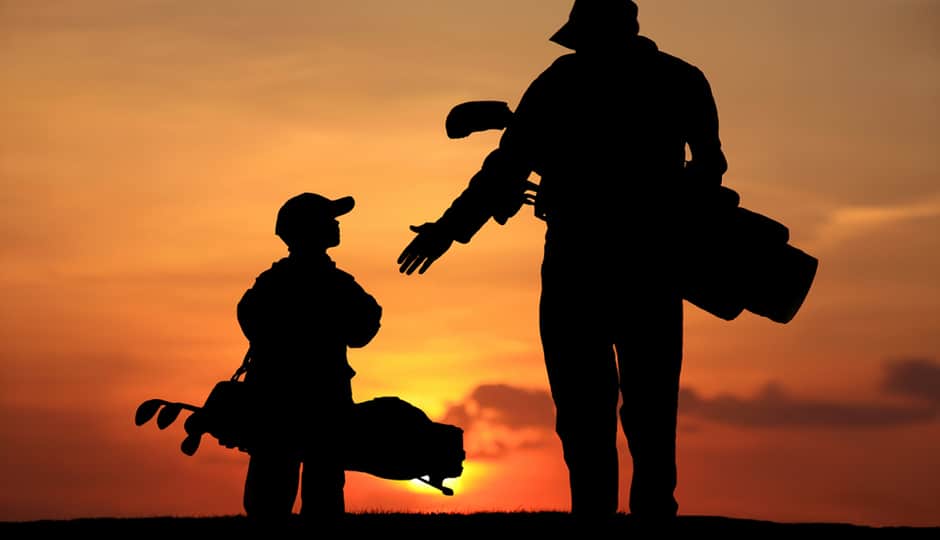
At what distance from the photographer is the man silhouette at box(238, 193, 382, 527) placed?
10.2 metres

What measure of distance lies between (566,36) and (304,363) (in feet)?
9.21

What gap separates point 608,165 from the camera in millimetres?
9281

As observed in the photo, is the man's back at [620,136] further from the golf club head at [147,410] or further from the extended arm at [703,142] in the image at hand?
the golf club head at [147,410]

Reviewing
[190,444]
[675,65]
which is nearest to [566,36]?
[675,65]

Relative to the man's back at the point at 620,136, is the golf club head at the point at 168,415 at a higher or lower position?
lower

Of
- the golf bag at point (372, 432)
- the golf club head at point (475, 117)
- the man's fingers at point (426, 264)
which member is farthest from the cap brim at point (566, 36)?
the golf bag at point (372, 432)

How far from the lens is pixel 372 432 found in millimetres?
10453

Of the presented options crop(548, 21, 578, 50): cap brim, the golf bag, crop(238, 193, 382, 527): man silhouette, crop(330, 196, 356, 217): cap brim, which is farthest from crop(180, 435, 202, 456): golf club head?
crop(548, 21, 578, 50): cap brim

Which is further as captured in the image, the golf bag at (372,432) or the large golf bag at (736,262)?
the golf bag at (372,432)

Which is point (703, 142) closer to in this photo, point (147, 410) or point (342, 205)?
point (342, 205)

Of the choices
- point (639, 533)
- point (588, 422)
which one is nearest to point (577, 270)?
point (588, 422)

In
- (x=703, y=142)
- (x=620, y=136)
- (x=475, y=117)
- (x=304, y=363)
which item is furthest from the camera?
(x=304, y=363)

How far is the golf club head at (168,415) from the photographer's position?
10.4m

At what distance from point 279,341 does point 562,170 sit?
7.70 ft
